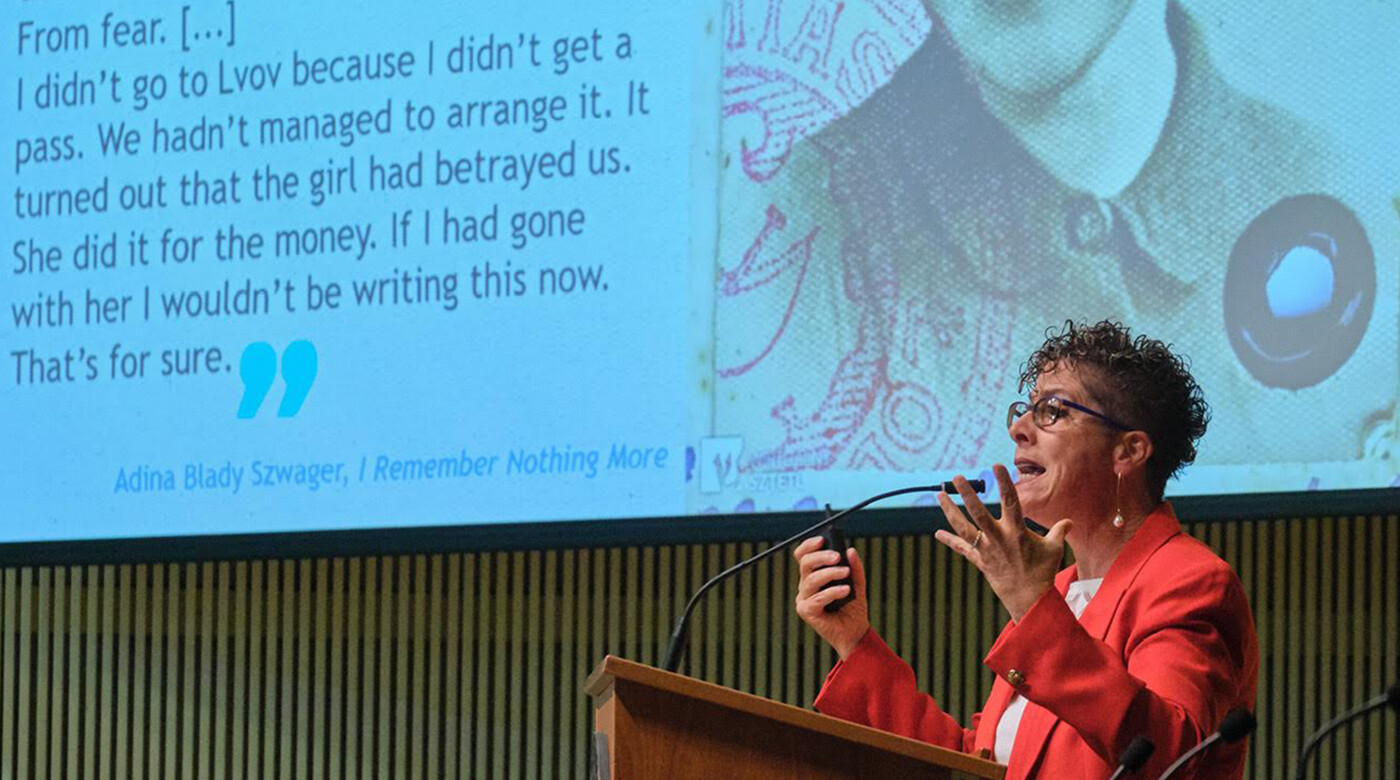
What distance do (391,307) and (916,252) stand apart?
48.6 inches

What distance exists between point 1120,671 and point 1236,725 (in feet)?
0.94

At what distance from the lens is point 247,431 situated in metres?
4.82

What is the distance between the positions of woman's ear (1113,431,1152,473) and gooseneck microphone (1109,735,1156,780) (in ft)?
2.14

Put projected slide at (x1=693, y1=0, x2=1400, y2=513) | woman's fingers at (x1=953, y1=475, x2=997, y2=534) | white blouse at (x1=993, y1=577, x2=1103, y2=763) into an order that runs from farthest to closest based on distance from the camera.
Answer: projected slide at (x1=693, y1=0, x2=1400, y2=513) → white blouse at (x1=993, y1=577, x2=1103, y2=763) → woman's fingers at (x1=953, y1=475, x2=997, y2=534)

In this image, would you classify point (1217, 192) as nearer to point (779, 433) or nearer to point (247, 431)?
point (779, 433)

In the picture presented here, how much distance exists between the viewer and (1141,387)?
2.86m

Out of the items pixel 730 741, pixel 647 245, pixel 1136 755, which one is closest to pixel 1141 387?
pixel 1136 755

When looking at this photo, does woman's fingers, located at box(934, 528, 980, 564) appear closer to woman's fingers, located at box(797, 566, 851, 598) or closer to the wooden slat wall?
woman's fingers, located at box(797, 566, 851, 598)

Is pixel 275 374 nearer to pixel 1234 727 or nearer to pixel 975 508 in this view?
pixel 975 508

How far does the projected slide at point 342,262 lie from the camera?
458cm

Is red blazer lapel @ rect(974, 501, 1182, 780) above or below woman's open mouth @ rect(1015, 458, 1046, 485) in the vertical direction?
below

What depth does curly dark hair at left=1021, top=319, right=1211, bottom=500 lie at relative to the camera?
9.35ft

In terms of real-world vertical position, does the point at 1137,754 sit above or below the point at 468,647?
above

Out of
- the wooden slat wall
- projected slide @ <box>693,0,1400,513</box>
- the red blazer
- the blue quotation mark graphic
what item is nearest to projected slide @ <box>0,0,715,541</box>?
the blue quotation mark graphic
